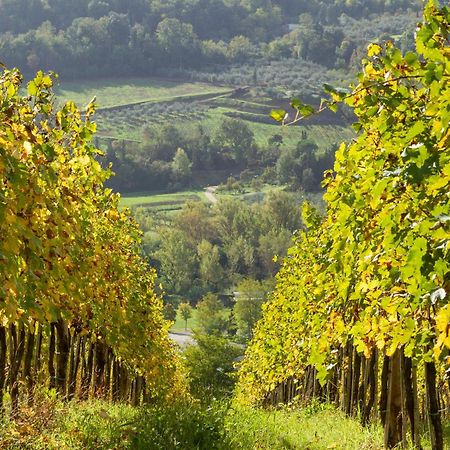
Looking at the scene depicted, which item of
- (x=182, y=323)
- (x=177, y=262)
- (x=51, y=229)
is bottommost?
(x=182, y=323)

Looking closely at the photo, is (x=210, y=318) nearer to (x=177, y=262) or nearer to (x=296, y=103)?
(x=177, y=262)

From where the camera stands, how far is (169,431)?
1060 cm

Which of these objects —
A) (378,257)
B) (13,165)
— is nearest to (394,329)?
(378,257)

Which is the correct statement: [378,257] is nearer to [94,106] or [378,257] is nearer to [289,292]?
[94,106]

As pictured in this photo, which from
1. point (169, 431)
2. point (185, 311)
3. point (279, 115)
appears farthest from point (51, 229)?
point (185, 311)

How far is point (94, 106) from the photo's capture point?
9461mm

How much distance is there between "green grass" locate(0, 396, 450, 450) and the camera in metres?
9.11

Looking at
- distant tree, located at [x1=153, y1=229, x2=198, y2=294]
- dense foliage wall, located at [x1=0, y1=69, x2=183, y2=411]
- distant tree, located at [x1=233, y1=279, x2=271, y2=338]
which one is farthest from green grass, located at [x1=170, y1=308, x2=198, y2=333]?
dense foliage wall, located at [x1=0, y1=69, x2=183, y2=411]

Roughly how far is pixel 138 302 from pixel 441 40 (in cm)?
1267

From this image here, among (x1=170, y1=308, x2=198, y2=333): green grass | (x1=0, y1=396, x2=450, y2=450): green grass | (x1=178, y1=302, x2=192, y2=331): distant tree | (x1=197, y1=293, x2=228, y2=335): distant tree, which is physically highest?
(x1=0, y1=396, x2=450, y2=450): green grass

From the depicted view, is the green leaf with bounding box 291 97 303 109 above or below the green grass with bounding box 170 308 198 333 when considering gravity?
above

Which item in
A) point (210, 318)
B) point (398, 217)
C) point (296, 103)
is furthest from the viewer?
point (210, 318)

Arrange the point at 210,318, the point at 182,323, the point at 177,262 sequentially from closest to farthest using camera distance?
the point at 210,318 < the point at 182,323 < the point at 177,262

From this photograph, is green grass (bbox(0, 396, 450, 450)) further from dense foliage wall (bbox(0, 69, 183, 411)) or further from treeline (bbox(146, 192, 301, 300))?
treeline (bbox(146, 192, 301, 300))
